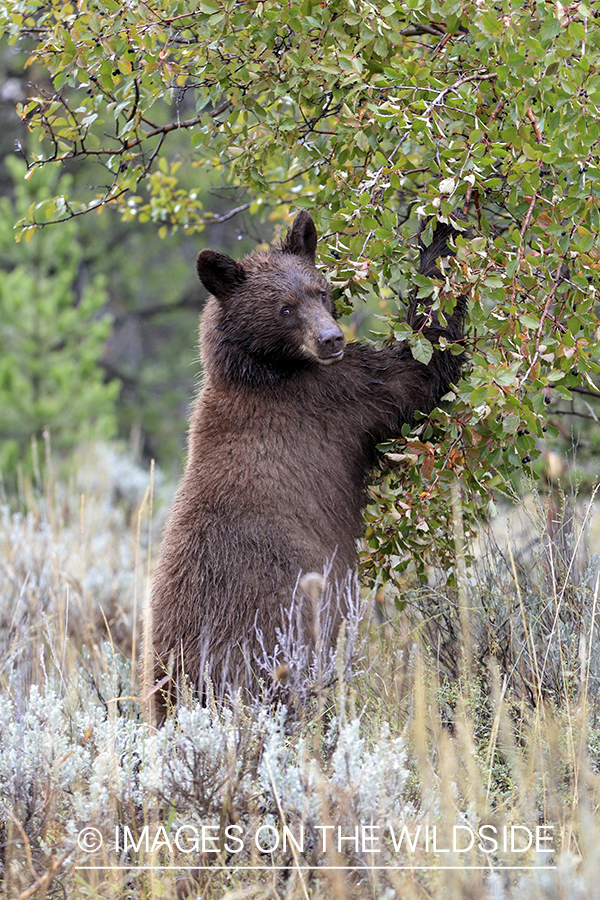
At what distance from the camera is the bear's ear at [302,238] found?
3.98 metres

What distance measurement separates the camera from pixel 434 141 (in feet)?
10.6

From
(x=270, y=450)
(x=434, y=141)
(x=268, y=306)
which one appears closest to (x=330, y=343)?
(x=268, y=306)

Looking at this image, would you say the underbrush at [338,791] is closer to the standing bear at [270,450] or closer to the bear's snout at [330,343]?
the standing bear at [270,450]

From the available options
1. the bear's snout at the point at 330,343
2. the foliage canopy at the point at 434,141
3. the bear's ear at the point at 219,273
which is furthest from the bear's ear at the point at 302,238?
the bear's snout at the point at 330,343

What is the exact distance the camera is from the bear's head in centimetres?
373

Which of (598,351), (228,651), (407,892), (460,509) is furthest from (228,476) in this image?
(407,892)

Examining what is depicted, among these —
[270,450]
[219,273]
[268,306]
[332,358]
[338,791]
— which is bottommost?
[338,791]

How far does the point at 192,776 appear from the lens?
9.12 feet

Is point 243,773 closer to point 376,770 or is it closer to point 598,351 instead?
point 376,770

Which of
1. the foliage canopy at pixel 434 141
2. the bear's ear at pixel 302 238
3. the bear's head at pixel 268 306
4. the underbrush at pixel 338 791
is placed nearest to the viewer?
the underbrush at pixel 338 791

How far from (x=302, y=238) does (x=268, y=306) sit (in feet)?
1.37

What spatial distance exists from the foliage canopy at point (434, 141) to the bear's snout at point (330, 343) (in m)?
0.22

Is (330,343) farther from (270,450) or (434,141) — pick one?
(434,141)

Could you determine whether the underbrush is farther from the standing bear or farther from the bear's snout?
the bear's snout
